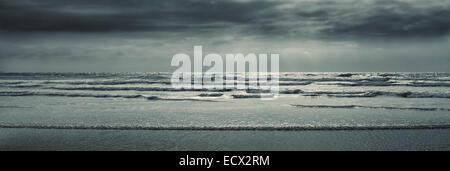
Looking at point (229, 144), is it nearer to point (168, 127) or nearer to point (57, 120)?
point (168, 127)

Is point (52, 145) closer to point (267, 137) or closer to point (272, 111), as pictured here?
point (267, 137)

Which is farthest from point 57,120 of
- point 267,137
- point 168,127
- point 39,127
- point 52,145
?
point 267,137

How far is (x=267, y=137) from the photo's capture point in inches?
241

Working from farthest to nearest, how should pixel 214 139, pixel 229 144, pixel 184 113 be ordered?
pixel 184 113 → pixel 214 139 → pixel 229 144

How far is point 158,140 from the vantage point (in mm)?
5945

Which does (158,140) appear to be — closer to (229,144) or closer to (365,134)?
(229,144)

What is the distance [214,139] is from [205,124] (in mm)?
1370

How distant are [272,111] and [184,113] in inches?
111
